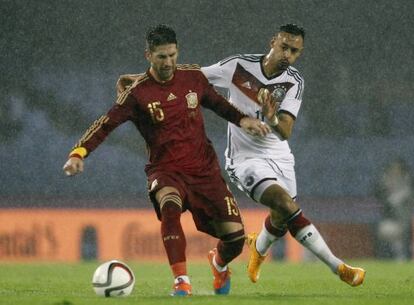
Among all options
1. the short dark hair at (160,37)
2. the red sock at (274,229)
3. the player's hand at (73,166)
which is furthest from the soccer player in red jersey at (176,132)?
the red sock at (274,229)

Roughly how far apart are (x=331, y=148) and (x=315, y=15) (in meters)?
3.19

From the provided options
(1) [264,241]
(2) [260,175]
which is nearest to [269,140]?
(2) [260,175]

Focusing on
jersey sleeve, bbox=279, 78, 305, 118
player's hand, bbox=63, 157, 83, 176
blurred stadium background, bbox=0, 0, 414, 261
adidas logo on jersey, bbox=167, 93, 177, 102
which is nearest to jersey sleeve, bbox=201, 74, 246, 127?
adidas logo on jersey, bbox=167, 93, 177, 102

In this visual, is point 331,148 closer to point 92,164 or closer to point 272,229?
point 92,164

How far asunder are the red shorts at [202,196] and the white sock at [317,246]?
1.76 ft

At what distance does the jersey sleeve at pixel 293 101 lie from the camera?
7051 mm

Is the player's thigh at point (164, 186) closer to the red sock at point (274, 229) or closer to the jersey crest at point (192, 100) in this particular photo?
the jersey crest at point (192, 100)

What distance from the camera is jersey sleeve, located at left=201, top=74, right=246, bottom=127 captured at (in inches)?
255

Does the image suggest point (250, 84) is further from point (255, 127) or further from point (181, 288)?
point (181, 288)

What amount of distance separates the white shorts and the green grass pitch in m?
0.73

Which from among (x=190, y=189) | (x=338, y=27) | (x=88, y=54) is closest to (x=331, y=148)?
(x=338, y=27)

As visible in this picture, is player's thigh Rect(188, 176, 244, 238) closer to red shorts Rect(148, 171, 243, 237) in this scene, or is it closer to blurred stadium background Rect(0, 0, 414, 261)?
red shorts Rect(148, 171, 243, 237)

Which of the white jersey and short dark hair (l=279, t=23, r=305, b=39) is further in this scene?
the white jersey

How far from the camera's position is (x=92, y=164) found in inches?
667
